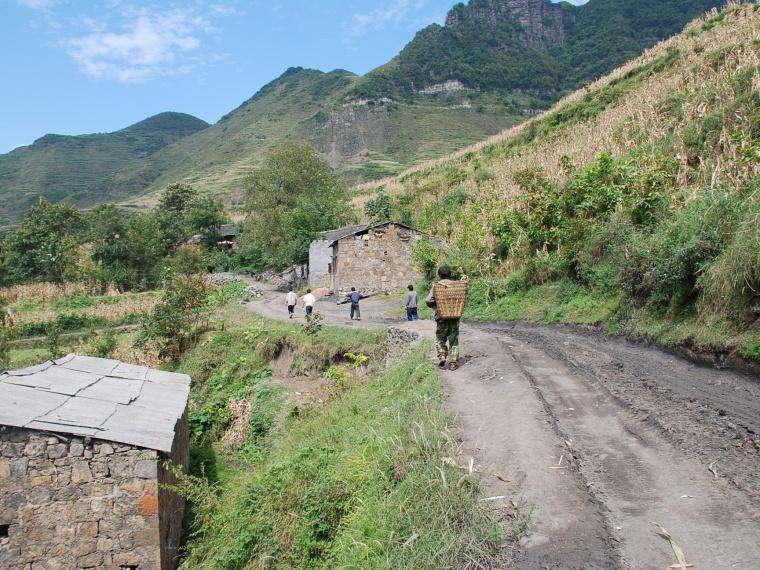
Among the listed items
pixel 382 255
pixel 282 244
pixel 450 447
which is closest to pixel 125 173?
pixel 282 244

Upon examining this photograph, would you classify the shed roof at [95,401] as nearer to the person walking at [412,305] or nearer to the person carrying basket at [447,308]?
the person carrying basket at [447,308]

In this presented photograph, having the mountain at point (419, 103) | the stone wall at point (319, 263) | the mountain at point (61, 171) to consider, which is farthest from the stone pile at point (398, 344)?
the mountain at point (61, 171)

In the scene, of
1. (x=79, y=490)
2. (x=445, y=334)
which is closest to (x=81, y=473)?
(x=79, y=490)

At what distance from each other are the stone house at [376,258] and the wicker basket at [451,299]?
1950 centimetres

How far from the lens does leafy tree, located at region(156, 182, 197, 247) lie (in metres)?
59.6

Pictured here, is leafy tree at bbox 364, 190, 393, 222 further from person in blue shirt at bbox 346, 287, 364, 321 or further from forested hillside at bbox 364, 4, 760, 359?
person in blue shirt at bbox 346, 287, 364, 321

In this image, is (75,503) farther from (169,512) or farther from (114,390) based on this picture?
(114,390)

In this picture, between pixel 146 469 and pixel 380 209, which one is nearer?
pixel 146 469

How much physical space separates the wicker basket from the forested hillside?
3710 mm

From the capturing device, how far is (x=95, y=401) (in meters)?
9.23

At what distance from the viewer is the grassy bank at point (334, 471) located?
4.41 m

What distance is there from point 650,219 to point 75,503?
43.7 ft

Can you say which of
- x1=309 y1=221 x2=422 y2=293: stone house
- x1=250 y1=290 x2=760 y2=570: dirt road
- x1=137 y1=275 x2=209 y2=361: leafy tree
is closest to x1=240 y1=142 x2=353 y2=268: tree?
x1=309 y1=221 x2=422 y2=293: stone house

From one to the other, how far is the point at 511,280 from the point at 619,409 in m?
11.3
